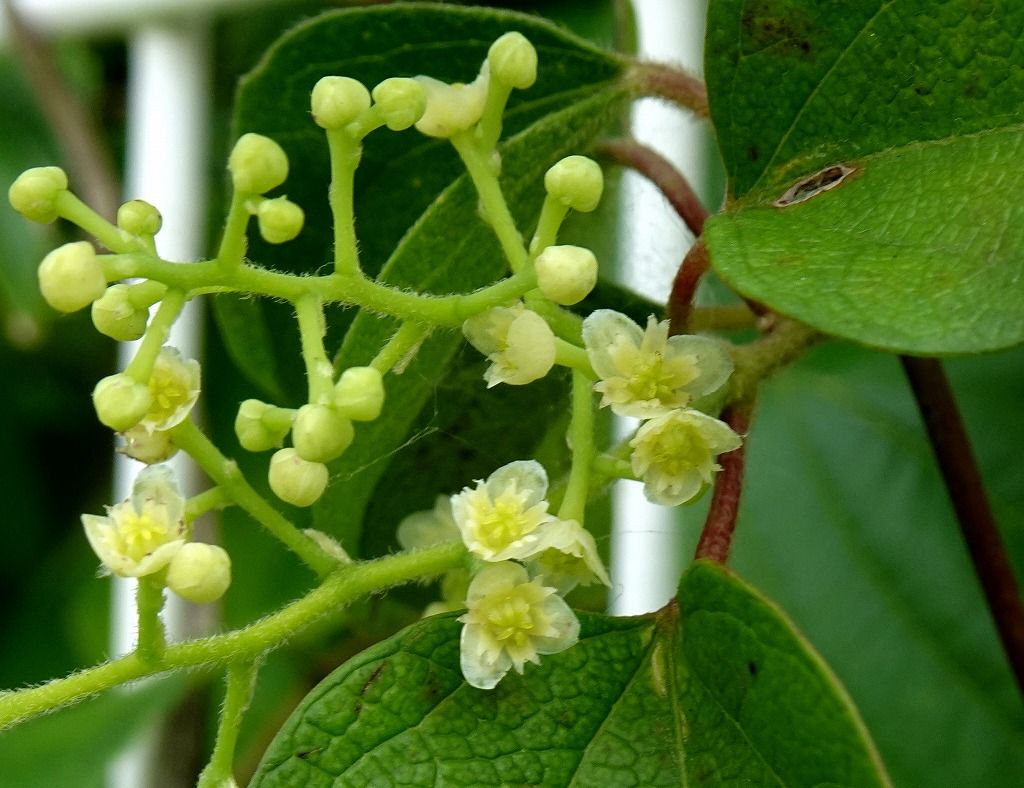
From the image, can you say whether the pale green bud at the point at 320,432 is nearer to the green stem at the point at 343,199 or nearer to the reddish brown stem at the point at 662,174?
the green stem at the point at 343,199

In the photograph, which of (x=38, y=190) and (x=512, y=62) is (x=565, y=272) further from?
(x=38, y=190)

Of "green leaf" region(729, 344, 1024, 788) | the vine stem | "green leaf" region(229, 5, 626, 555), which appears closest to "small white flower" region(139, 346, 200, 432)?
"green leaf" region(229, 5, 626, 555)

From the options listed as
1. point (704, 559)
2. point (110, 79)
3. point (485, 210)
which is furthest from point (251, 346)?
point (110, 79)

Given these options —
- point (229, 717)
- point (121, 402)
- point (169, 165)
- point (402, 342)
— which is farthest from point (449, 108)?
point (169, 165)

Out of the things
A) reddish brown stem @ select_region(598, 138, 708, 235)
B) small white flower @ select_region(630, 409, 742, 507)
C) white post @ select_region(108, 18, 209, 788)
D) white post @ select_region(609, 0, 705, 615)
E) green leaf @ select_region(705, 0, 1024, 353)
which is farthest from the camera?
white post @ select_region(108, 18, 209, 788)

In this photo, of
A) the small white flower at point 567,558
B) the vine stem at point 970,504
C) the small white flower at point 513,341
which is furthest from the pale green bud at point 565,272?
the vine stem at point 970,504

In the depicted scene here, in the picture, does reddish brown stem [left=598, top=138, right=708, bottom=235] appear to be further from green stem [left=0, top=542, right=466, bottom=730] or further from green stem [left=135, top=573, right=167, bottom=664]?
green stem [left=135, top=573, right=167, bottom=664]

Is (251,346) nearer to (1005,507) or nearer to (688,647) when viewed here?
(688,647)
